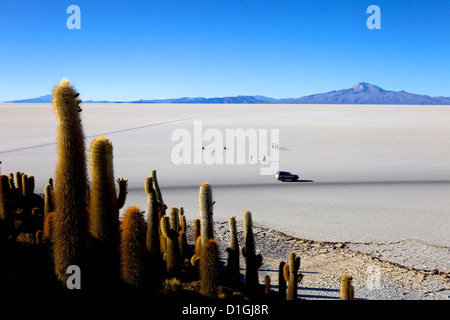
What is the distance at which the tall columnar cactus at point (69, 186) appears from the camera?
591 centimetres

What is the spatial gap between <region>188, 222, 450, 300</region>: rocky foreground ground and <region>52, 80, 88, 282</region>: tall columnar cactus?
7.02 m

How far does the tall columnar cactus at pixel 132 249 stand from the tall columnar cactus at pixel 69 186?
2.97 feet

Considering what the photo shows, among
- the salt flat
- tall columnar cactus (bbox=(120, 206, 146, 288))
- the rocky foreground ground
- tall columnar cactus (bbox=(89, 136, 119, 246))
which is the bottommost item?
the rocky foreground ground

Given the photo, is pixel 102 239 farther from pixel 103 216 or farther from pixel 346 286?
pixel 346 286

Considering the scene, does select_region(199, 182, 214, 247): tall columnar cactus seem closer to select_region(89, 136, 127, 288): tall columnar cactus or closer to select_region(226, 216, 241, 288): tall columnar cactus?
select_region(226, 216, 241, 288): tall columnar cactus

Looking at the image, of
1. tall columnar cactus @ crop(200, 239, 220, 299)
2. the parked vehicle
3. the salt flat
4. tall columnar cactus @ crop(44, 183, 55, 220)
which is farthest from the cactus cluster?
the parked vehicle

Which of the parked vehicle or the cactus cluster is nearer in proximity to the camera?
the cactus cluster

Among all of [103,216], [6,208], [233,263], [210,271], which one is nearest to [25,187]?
[6,208]

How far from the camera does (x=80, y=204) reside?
6418 millimetres

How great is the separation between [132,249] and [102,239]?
64 cm

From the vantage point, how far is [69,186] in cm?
622

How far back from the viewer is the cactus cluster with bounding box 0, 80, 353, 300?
6.16 meters

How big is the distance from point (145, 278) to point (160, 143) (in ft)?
131
